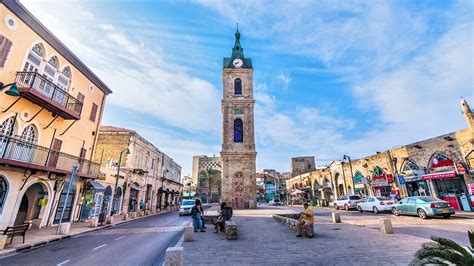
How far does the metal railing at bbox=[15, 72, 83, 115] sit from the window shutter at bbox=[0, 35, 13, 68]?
2.77 feet

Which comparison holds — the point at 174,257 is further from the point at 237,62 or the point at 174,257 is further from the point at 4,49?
the point at 237,62

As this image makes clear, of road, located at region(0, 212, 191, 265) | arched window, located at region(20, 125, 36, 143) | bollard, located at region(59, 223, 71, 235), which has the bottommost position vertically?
road, located at region(0, 212, 191, 265)

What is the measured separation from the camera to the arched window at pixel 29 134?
13.5m

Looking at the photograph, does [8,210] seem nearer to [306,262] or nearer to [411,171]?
[306,262]

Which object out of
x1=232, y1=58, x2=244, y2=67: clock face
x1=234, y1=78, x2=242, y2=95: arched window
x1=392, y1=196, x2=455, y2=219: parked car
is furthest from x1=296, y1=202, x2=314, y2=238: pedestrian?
x1=232, y1=58, x2=244, y2=67: clock face

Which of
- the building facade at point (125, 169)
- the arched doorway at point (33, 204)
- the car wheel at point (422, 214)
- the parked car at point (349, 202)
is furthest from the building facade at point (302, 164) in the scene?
the arched doorway at point (33, 204)

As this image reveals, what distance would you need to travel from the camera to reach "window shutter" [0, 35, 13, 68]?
11.8 metres

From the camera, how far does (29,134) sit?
45.7ft

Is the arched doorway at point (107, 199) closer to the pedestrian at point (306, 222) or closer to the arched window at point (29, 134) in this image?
the arched window at point (29, 134)

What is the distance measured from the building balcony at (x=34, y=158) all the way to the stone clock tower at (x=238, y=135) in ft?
59.8

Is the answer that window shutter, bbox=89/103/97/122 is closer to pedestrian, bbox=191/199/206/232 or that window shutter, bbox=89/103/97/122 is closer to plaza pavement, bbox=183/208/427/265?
pedestrian, bbox=191/199/206/232

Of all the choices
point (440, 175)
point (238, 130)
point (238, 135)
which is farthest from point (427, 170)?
point (238, 130)

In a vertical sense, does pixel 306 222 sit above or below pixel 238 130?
below

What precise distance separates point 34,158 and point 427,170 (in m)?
31.4
